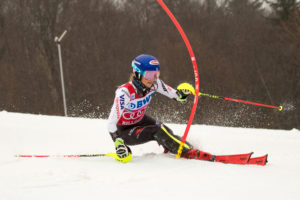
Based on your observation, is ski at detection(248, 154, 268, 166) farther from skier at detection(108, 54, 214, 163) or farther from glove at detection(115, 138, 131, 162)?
glove at detection(115, 138, 131, 162)

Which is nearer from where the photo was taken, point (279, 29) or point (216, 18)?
point (279, 29)

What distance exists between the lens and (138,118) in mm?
3996

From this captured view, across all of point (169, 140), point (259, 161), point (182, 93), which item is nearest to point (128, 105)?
point (169, 140)

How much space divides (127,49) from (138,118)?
2093 centimetres

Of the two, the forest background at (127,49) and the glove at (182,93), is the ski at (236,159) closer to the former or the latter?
the glove at (182,93)

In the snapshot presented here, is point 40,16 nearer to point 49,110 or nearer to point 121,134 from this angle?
point 49,110

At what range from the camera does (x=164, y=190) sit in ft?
8.05

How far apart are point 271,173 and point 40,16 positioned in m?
25.1

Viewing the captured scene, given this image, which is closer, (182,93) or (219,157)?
(219,157)

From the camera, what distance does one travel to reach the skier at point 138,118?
3.56 meters

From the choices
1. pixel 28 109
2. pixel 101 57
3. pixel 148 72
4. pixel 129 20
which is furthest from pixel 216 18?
pixel 148 72

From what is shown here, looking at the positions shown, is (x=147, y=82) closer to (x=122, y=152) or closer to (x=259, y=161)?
(x=122, y=152)

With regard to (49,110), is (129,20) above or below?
above

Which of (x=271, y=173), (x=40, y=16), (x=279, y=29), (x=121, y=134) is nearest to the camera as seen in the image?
(x=271, y=173)
